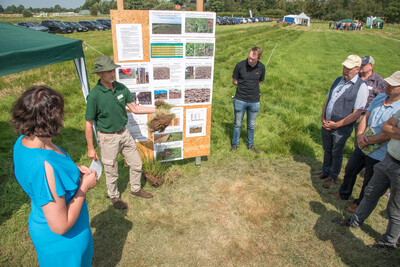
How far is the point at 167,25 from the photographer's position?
3.82 metres

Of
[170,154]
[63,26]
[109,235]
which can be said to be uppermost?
[63,26]

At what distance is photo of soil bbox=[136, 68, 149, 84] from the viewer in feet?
12.9

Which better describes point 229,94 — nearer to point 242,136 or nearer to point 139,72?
point 242,136

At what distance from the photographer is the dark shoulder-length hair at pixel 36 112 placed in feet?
4.91

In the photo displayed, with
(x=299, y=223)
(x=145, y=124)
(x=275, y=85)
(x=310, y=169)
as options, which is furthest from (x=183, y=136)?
(x=275, y=85)

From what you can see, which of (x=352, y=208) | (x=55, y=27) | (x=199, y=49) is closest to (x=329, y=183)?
(x=352, y=208)

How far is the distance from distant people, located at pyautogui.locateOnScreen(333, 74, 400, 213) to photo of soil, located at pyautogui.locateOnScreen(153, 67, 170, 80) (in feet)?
9.97

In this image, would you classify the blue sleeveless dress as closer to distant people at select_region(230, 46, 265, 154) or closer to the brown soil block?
the brown soil block

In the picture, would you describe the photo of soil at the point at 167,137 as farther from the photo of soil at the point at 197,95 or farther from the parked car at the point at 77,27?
the parked car at the point at 77,27

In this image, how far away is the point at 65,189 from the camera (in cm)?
160

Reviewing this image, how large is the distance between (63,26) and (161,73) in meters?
31.7

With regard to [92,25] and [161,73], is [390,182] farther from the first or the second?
[92,25]

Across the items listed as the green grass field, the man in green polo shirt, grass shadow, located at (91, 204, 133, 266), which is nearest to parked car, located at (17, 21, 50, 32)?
the green grass field

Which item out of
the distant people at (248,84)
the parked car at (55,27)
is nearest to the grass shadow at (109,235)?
the distant people at (248,84)
